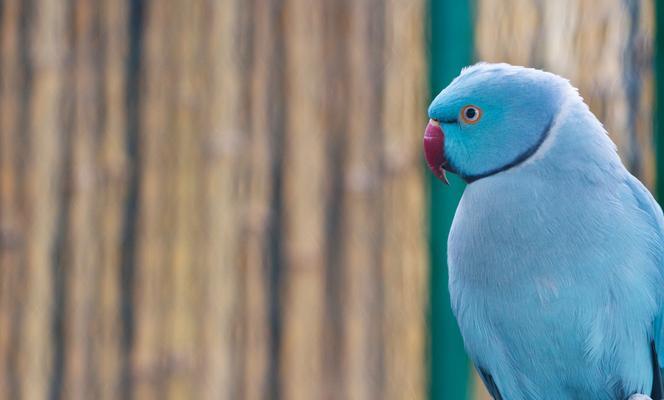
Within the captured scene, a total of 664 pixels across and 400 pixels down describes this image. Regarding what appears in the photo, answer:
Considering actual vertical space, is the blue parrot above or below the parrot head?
below

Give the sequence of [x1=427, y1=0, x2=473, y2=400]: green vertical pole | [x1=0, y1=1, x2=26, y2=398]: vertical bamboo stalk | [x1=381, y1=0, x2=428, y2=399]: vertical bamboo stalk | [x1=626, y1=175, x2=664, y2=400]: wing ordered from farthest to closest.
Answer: [x1=0, y1=1, x2=26, y2=398]: vertical bamboo stalk
[x1=381, y1=0, x2=428, y2=399]: vertical bamboo stalk
[x1=427, y1=0, x2=473, y2=400]: green vertical pole
[x1=626, y1=175, x2=664, y2=400]: wing

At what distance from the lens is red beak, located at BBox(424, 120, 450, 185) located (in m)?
0.50

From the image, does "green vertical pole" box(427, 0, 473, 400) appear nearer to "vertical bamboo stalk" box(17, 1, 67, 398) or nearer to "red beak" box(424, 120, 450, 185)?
"red beak" box(424, 120, 450, 185)

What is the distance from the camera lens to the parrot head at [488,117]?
1.59 ft

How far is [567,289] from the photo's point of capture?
549 mm

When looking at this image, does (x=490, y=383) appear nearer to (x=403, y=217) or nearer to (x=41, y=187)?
(x=403, y=217)

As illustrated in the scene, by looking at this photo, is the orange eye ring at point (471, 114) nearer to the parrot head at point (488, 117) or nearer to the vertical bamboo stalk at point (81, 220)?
the parrot head at point (488, 117)

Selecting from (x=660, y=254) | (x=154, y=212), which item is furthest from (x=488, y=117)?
(x=154, y=212)

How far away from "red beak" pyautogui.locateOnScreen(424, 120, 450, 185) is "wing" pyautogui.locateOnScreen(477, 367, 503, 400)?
21 centimetres

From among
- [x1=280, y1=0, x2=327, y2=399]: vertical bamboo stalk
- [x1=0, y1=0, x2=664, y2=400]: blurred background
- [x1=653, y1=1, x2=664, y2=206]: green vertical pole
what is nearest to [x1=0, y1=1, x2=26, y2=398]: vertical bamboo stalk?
[x1=0, y1=0, x2=664, y2=400]: blurred background

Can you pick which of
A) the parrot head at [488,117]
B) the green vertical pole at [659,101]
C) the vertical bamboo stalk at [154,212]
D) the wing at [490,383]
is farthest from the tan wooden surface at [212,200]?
the parrot head at [488,117]

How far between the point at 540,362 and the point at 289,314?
0.90 meters

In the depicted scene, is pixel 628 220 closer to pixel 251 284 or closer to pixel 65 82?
pixel 251 284

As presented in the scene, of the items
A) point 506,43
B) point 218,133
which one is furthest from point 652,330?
point 218,133
